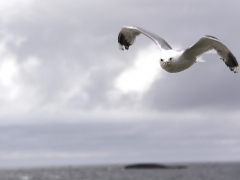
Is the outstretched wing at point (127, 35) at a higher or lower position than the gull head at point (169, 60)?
higher

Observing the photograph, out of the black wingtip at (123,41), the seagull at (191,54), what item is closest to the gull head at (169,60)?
the seagull at (191,54)

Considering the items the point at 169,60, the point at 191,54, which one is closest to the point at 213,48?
the point at 191,54

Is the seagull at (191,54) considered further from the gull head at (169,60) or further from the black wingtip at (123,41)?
the black wingtip at (123,41)

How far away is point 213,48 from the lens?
16.5 metres

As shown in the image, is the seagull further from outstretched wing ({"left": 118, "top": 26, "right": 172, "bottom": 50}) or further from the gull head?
outstretched wing ({"left": 118, "top": 26, "right": 172, "bottom": 50})

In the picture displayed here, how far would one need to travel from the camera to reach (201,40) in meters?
15.7

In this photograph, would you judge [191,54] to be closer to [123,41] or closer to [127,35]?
[127,35]

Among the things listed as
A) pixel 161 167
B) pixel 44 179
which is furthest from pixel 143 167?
pixel 44 179

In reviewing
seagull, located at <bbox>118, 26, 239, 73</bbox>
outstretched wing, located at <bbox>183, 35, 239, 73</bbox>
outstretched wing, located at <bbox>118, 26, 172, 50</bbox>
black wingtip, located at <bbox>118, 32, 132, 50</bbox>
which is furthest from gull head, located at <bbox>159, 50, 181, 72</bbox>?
black wingtip, located at <bbox>118, 32, 132, 50</bbox>

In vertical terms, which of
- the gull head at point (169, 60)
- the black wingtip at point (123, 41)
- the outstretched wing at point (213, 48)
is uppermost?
the black wingtip at point (123, 41)

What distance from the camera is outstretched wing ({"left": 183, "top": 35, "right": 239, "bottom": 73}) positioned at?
1574cm

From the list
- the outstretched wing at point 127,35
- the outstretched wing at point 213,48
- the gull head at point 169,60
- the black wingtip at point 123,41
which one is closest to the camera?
the gull head at point 169,60

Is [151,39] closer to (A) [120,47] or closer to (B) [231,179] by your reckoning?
(A) [120,47]

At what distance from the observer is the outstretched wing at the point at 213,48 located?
15741mm
